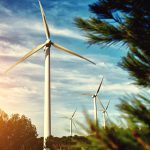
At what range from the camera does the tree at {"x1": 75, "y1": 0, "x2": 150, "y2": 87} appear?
19.5 feet

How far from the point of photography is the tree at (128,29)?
5.95 m

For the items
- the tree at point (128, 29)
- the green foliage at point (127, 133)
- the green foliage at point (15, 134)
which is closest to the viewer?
the green foliage at point (127, 133)

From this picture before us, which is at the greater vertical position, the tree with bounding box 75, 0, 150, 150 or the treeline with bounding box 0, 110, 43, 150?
the treeline with bounding box 0, 110, 43, 150

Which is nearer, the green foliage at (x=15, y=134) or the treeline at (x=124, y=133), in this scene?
the treeline at (x=124, y=133)

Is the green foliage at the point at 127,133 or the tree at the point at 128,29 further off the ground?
the tree at the point at 128,29

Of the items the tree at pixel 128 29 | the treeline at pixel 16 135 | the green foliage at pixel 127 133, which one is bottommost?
the green foliage at pixel 127 133

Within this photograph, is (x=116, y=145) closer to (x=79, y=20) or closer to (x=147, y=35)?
(x=147, y=35)

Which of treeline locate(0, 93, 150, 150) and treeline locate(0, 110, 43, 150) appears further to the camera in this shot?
treeline locate(0, 110, 43, 150)

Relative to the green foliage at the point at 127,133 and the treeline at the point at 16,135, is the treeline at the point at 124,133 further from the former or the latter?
the treeline at the point at 16,135

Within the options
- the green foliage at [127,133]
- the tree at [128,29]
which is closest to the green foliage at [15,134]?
the tree at [128,29]

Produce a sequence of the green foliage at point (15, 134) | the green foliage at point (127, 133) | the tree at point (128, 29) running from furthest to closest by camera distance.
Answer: the green foliage at point (15, 134) → the tree at point (128, 29) → the green foliage at point (127, 133)

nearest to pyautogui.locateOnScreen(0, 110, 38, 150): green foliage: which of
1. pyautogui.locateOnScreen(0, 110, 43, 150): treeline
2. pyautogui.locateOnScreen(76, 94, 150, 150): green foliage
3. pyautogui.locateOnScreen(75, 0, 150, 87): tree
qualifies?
pyautogui.locateOnScreen(0, 110, 43, 150): treeline

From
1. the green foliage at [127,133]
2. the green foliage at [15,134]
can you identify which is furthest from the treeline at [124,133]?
the green foliage at [15,134]

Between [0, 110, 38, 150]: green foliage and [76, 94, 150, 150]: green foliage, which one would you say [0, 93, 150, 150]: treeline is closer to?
[76, 94, 150, 150]: green foliage
